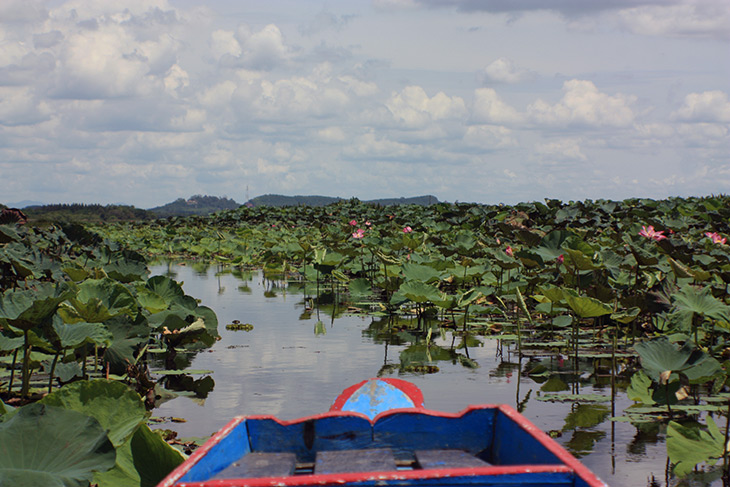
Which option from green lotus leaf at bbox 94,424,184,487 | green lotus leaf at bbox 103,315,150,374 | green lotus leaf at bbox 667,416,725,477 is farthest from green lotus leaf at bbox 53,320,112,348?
green lotus leaf at bbox 667,416,725,477

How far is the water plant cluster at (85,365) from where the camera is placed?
212cm

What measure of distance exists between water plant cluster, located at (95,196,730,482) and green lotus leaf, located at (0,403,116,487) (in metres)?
2.30

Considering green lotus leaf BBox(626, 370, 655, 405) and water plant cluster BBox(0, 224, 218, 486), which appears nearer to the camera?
water plant cluster BBox(0, 224, 218, 486)

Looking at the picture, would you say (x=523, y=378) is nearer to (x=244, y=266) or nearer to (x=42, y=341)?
(x=42, y=341)

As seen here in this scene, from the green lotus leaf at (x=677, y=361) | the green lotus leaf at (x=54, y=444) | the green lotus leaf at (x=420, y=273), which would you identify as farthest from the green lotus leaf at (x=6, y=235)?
the green lotus leaf at (x=677, y=361)

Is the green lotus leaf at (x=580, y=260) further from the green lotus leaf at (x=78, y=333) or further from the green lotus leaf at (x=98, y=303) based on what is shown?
the green lotus leaf at (x=78, y=333)

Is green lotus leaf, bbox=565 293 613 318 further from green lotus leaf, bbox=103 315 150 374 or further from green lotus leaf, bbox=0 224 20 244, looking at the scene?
green lotus leaf, bbox=0 224 20 244

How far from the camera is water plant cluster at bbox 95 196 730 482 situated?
12.2 feet

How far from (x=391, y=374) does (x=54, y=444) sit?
3.36 m

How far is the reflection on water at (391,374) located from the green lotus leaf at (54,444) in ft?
6.10

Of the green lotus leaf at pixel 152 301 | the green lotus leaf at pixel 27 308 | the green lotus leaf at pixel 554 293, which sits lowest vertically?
the green lotus leaf at pixel 152 301

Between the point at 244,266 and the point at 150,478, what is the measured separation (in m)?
12.9

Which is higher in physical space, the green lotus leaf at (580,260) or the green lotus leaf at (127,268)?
the green lotus leaf at (580,260)

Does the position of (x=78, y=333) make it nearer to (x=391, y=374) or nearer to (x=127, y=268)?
(x=127, y=268)
